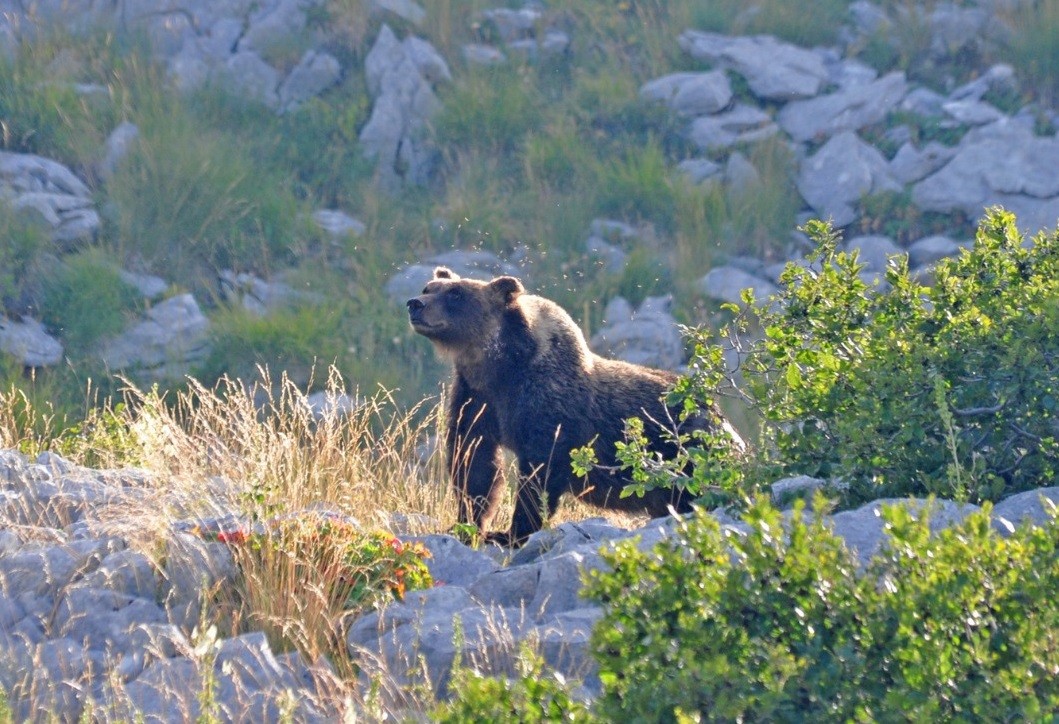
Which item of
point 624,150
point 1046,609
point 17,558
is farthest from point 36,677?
point 624,150

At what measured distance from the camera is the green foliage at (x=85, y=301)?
42.2 feet

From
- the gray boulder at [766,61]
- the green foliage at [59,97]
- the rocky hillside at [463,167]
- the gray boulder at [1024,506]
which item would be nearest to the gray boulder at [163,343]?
the rocky hillside at [463,167]

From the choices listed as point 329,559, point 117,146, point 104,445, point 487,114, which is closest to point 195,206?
point 117,146

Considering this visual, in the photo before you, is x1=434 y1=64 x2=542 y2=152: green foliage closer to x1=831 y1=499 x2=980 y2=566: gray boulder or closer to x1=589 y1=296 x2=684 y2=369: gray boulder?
x1=589 y1=296 x2=684 y2=369: gray boulder

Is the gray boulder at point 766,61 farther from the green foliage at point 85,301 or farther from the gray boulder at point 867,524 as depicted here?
the gray boulder at point 867,524

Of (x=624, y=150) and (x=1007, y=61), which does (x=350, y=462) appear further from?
(x=1007, y=61)

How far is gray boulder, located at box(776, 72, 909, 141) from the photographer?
1575cm

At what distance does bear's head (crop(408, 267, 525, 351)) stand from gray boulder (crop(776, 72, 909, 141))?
8090 millimetres

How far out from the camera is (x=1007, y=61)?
1655 centimetres

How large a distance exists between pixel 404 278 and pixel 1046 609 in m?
10.9

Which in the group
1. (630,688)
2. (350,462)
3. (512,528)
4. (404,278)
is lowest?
(404,278)

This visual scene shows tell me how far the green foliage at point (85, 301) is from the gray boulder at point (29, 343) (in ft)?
0.55

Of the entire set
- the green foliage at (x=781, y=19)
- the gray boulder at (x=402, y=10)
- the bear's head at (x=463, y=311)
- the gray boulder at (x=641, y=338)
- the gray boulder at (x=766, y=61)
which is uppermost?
the bear's head at (x=463, y=311)

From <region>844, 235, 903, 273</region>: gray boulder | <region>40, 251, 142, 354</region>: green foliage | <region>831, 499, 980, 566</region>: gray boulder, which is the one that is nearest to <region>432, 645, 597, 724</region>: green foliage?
<region>831, 499, 980, 566</region>: gray boulder
